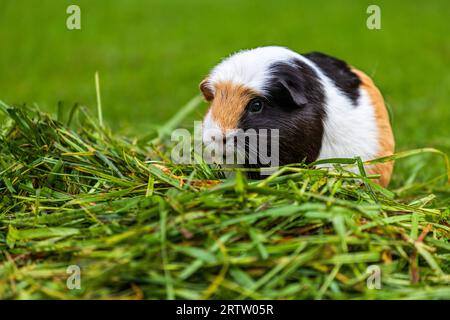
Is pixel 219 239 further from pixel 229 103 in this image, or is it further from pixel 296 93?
pixel 296 93

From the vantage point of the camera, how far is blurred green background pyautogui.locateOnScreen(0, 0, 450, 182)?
6.86m

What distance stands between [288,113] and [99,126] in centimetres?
139

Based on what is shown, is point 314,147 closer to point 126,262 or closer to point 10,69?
point 126,262

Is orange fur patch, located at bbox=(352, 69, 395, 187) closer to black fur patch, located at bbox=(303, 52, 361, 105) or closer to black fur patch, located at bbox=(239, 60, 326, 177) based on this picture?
black fur patch, located at bbox=(303, 52, 361, 105)

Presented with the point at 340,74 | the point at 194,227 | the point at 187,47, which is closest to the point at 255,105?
the point at 340,74

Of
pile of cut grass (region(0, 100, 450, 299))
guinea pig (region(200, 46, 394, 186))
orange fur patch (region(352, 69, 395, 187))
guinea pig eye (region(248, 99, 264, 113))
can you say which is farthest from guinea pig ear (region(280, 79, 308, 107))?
orange fur patch (region(352, 69, 395, 187))

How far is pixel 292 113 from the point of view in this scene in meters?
3.26

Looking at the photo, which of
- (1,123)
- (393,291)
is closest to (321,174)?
(393,291)

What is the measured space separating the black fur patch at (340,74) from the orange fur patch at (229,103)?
0.63 meters

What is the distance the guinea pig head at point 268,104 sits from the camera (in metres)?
3.17

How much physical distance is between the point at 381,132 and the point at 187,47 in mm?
5897

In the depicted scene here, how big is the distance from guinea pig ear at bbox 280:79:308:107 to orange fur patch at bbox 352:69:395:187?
711mm

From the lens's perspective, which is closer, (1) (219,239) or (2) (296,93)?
(1) (219,239)

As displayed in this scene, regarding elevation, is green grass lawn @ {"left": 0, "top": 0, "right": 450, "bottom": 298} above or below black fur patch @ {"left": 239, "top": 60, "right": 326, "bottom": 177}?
below
